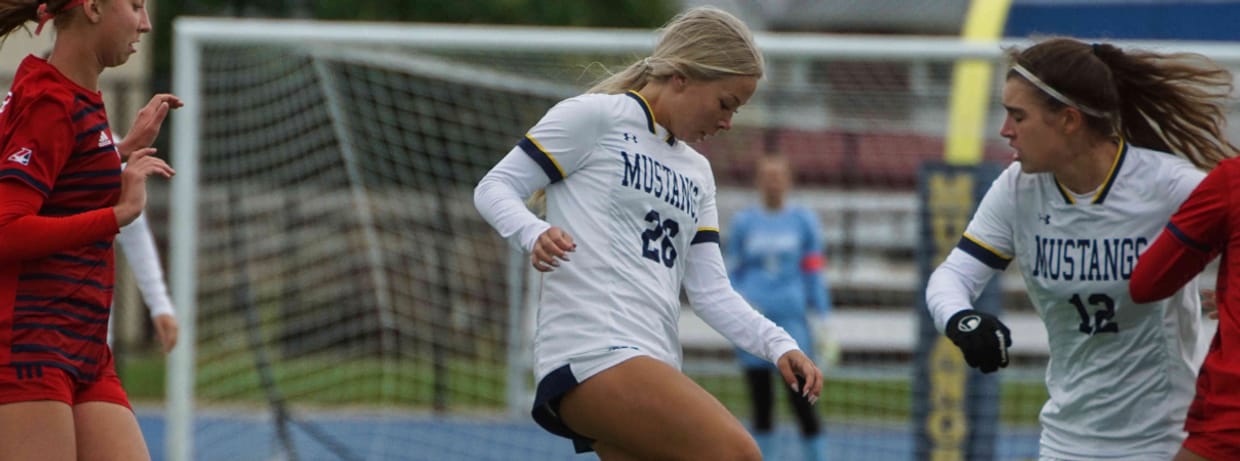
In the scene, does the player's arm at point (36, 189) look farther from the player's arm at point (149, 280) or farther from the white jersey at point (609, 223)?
the player's arm at point (149, 280)

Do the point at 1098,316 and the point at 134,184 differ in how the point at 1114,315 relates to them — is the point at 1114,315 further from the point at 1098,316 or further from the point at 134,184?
the point at 134,184

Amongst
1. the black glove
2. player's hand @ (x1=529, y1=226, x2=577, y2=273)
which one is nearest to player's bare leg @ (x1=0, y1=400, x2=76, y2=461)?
player's hand @ (x1=529, y1=226, x2=577, y2=273)

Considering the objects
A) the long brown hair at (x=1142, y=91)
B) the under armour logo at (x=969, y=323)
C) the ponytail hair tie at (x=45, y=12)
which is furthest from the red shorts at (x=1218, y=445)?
the ponytail hair tie at (x=45, y=12)

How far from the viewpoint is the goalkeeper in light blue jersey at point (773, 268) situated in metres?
8.77

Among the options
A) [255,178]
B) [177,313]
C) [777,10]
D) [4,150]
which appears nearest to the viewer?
[4,150]

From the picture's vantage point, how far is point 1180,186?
13.0ft

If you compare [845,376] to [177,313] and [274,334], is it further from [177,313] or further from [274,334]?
[177,313]

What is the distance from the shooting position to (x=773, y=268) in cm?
893

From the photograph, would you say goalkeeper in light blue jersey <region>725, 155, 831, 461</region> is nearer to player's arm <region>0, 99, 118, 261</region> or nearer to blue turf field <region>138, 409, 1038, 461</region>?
blue turf field <region>138, 409, 1038, 461</region>

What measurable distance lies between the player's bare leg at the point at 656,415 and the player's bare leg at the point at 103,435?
38.7 inches

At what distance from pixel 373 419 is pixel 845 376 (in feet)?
10.7

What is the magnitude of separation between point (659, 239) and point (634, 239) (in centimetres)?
8

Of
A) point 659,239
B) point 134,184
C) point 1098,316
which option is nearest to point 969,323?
point 1098,316

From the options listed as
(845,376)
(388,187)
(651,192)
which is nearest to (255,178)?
(388,187)
